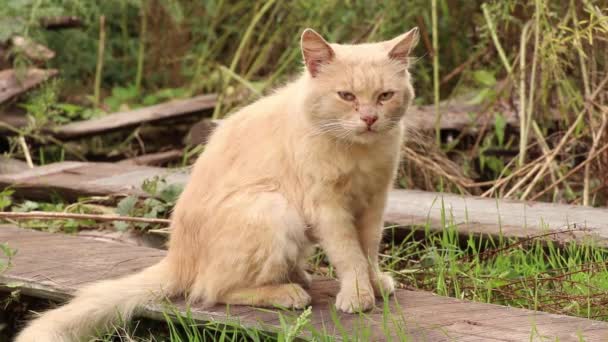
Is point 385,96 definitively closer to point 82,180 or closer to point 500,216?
point 500,216

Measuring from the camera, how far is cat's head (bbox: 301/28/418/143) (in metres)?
3.24

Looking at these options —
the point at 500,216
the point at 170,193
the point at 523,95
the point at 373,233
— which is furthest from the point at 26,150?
the point at 373,233

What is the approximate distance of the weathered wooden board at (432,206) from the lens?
412 centimetres

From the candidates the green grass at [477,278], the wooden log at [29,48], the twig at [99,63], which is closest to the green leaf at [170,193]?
the green grass at [477,278]

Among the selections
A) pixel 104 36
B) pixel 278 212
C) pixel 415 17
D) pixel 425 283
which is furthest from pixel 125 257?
pixel 104 36

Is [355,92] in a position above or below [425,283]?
above

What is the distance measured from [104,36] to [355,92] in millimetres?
5292

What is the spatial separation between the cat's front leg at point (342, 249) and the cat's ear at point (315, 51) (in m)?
0.52

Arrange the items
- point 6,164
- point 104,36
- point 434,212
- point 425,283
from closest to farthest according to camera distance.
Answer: point 425,283 < point 434,212 < point 6,164 < point 104,36

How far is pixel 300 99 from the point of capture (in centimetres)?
339

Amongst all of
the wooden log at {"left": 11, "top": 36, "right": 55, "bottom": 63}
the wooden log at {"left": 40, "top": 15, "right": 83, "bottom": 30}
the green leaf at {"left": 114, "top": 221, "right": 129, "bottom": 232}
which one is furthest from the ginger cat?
the wooden log at {"left": 40, "top": 15, "right": 83, "bottom": 30}

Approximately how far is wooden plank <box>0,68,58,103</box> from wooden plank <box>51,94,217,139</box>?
36 cm

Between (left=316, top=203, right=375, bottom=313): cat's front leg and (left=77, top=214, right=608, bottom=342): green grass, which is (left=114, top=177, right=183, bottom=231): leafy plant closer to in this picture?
(left=77, top=214, right=608, bottom=342): green grass

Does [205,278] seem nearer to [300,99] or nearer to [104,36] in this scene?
[300,99]
